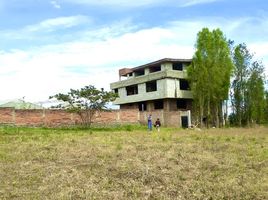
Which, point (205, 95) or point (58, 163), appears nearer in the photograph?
point (58, 163)

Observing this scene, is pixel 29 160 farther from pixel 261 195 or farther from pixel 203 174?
pixel 261 195

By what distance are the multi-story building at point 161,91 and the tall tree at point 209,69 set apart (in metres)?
2.45

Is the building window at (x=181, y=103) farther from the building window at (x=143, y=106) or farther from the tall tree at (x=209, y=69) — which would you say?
the tall tree at (x=209, y=69)

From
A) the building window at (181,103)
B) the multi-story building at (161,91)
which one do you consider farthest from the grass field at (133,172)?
the building window at (181,103)

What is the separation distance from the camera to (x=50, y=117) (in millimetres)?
33188

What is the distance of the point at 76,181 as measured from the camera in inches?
403

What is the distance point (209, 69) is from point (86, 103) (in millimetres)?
15909

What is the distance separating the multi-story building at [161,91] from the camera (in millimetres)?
45094

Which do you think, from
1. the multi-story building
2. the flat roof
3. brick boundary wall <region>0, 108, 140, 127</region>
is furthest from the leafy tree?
the flat roof

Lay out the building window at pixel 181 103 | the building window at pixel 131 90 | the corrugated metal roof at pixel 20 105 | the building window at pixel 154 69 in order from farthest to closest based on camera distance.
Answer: the building window at pixel 131 90 → the building window at pixel 154 69 → the building window at pixel 181 103 → the corrugated metal roof at pixel 20 105

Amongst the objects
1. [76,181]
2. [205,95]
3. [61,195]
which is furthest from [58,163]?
[205,95]

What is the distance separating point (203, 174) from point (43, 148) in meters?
6.35

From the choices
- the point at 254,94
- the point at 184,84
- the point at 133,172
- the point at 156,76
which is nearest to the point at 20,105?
the point at 156,76

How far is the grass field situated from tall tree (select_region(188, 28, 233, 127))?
95.7 feet
